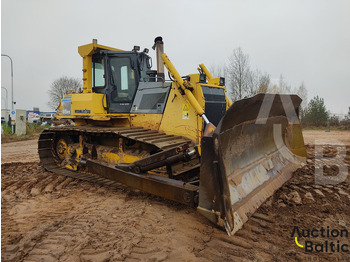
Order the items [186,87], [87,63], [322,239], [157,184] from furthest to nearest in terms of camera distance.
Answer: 1. [87,63]
2. [186,87]
3. [157,184]
4. [322,239]

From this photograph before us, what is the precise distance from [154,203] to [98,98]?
2756mm

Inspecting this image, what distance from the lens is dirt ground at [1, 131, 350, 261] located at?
2.63 metres

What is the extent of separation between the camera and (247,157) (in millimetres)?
4129

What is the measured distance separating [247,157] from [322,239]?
5.16 feet

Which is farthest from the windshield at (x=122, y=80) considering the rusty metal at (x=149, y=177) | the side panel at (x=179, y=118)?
the side panel at (x=179, y=118)

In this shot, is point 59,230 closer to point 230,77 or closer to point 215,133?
point 215,133

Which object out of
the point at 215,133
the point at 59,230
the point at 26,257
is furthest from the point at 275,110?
the point at 26,257

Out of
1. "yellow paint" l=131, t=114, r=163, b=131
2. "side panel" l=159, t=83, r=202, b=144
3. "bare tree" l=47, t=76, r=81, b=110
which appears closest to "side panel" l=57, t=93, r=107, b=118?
"yellow paint" l=131, t=114, r=163, b=131

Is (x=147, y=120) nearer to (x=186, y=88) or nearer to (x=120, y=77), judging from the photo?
(x=186, y=88)

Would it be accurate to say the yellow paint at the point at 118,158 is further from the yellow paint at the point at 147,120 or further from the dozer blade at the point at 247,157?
the dozer blade at the point at 247,157

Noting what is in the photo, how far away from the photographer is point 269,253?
259 cm

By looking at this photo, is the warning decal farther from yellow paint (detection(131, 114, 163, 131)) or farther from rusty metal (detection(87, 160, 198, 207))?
rusty metal (detection(87, 160, 198, 207))

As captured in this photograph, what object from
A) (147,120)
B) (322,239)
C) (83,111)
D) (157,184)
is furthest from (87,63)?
(322,239)

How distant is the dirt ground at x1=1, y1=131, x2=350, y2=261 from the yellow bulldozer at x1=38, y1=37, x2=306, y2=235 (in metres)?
0.25
